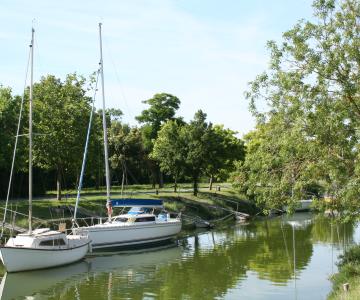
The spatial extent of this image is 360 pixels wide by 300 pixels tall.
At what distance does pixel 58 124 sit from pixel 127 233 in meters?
13.9

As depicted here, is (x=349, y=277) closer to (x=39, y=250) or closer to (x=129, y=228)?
(x=39, y=250)

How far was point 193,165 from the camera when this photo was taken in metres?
57.8

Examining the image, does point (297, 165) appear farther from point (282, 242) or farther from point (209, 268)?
point (282, 242)

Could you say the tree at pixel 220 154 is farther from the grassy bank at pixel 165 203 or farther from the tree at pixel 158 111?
the tree at pixel 158 111

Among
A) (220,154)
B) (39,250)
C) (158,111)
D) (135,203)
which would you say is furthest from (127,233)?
(158,111)

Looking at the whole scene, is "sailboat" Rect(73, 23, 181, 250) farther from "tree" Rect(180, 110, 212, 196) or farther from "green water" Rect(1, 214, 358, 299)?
"tree" Rect(180, 110, 212, 196)

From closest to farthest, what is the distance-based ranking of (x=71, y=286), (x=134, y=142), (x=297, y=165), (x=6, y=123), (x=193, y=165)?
(x=297, y=165), (x=71, y=286), (x=6, y=123), (x=193, y=165), (x=134, y=142)

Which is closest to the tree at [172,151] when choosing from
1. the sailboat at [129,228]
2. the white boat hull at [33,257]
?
the sailboat at [129,228]

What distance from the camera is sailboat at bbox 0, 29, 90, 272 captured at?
84.5 ft

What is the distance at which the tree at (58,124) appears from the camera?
4312 centimetres

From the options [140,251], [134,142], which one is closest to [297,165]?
[140,251]

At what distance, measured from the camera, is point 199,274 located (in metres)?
26.4

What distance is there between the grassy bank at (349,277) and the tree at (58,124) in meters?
26.3

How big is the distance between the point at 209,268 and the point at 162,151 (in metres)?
31.4
